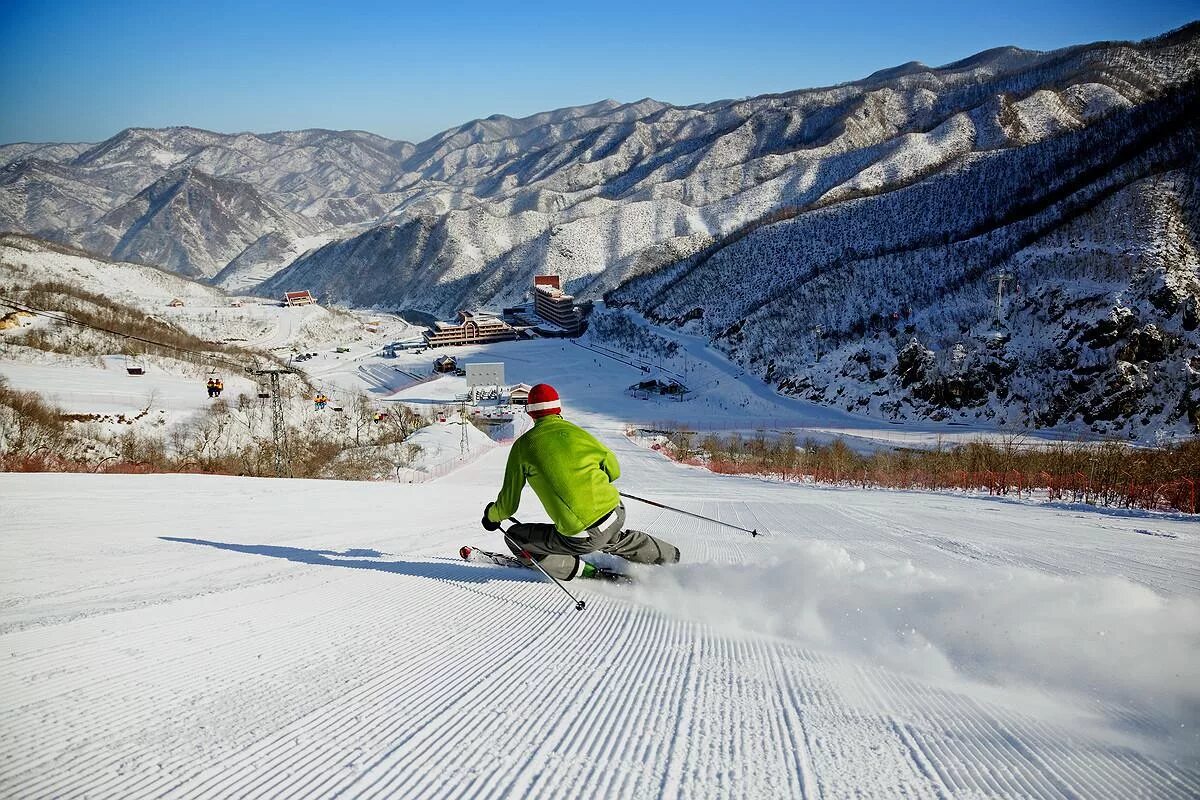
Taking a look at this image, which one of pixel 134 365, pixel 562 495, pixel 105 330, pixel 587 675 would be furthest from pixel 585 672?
pixel 105 330

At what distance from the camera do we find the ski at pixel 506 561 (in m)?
5.68

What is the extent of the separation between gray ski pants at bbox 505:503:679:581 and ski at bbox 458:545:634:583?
21 cm

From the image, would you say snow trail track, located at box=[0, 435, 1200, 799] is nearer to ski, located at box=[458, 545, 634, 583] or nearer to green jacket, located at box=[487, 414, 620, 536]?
ski, located at box=[458, 545, 634, 583]

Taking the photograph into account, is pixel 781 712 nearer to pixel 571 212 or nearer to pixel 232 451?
pixel 232 451

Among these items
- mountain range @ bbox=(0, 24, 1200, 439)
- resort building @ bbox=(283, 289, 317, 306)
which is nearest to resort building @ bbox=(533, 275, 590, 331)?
mountain range @ bbox=(0, 24, 1200, 439)

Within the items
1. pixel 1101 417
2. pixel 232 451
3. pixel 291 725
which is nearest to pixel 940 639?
pixel 291 725

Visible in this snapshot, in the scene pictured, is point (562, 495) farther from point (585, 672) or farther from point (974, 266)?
point (974, 266)

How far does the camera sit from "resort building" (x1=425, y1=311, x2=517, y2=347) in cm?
10400

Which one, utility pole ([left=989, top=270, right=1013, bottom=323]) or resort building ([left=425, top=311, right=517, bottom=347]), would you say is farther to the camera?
resort building ([left=425, top=311, right=517, bottom=347])

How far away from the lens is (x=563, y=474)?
501 cm

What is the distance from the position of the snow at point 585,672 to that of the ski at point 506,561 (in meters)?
0.09

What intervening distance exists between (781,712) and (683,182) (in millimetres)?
194822

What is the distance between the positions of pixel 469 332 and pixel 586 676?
10377 cm

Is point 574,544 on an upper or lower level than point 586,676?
upper
